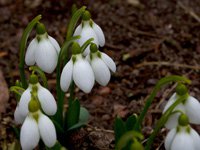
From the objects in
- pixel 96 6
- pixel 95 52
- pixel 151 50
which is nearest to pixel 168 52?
pixel 151 50

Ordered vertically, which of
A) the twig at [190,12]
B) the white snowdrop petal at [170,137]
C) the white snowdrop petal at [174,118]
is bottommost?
the white snowdrop petal at [170,137]

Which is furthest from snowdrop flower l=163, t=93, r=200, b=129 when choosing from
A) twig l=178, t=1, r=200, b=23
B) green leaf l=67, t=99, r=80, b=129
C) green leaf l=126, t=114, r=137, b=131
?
twig l=178, t=1, r=200, b=23

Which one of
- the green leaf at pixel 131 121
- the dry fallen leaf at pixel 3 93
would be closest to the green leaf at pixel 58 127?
the green leaf at pixel 131 121

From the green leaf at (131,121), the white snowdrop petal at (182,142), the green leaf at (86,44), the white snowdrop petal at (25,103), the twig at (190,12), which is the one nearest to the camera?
the white snowdrop petal at (182,142)

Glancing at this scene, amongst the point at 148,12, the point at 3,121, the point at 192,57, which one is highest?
the point at 148,12

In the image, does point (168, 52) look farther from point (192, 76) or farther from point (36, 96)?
point (36, 96)

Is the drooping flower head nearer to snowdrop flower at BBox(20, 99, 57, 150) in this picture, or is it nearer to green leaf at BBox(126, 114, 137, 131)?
green leaf at BBox(126, 114, 137, 131)

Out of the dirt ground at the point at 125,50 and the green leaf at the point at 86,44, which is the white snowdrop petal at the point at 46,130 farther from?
the dirt ground at the point at 125,50
